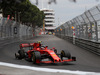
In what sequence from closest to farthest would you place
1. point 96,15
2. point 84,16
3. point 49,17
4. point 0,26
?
point 96,15
point 84,16
point 0,26
point 49,17

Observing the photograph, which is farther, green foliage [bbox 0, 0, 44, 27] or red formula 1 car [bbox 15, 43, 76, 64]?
red formula 1 car [bbox 15, 43, 76, 64]

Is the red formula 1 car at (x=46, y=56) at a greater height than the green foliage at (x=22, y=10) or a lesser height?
lesser

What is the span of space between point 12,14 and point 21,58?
45.8 meters

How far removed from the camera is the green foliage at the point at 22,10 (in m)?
3.65

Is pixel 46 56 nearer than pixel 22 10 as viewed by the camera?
Yes

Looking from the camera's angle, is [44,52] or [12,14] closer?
[44,52]

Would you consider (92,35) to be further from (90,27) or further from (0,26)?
→ (0,26)

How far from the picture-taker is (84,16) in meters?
15.8

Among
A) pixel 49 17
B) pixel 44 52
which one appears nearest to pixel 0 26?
pixel 44 52

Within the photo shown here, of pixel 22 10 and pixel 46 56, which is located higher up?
pixel 22 10

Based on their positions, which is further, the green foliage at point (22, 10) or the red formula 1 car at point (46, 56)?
the red formula 1 car at point (46, 56)

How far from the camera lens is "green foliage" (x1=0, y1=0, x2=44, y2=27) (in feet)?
12.0

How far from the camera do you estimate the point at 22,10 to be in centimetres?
4128

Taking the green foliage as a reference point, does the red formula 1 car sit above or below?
below
